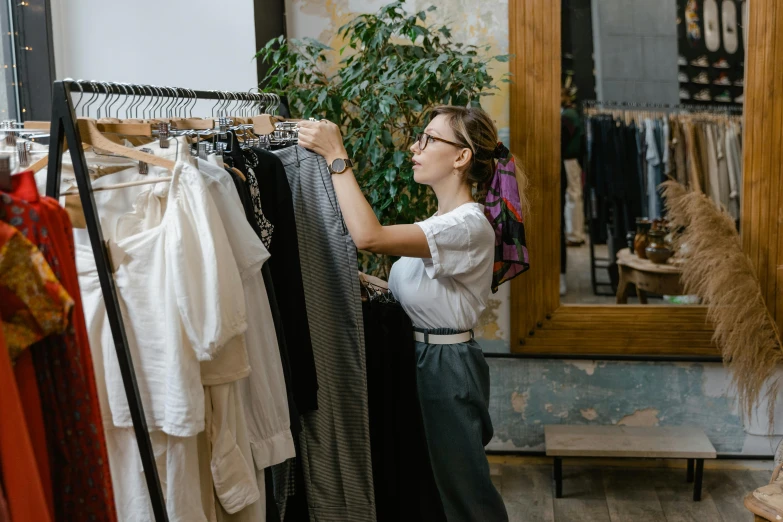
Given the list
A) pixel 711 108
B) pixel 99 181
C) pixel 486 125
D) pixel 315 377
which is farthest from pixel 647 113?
pixel 99 181

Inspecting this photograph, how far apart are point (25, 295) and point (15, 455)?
19 centimetres

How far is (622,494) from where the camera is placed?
339 cm

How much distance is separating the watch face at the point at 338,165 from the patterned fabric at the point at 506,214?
1.87 feet

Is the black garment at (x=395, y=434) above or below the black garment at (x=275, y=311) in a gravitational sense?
below

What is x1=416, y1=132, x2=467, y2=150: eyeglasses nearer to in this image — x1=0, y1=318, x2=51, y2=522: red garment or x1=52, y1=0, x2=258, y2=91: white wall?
x1=52, y1=0, x2=258, y2=91: white wall

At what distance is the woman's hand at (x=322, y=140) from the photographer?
1944mm

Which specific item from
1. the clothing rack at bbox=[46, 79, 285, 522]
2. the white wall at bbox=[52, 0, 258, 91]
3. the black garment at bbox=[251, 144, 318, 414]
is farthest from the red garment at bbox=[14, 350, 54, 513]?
the white wall at bbox=[52, 0, 258, 91]

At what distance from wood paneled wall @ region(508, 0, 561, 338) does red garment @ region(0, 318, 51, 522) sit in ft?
9.11

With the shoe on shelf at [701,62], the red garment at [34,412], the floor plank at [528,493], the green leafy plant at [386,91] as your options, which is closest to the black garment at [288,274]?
A: the red garment at [34,412]

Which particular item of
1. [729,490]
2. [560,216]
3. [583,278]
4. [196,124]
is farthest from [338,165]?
[729,490]

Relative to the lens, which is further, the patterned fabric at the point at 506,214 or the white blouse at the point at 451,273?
the patterned fabric at the point at 506,214

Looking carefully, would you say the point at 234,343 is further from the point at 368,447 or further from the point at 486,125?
the point at 486,125

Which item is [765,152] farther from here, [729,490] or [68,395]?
[68,395]

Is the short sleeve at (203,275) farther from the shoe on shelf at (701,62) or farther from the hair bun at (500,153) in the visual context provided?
the shoe on shelf at (701,62)
